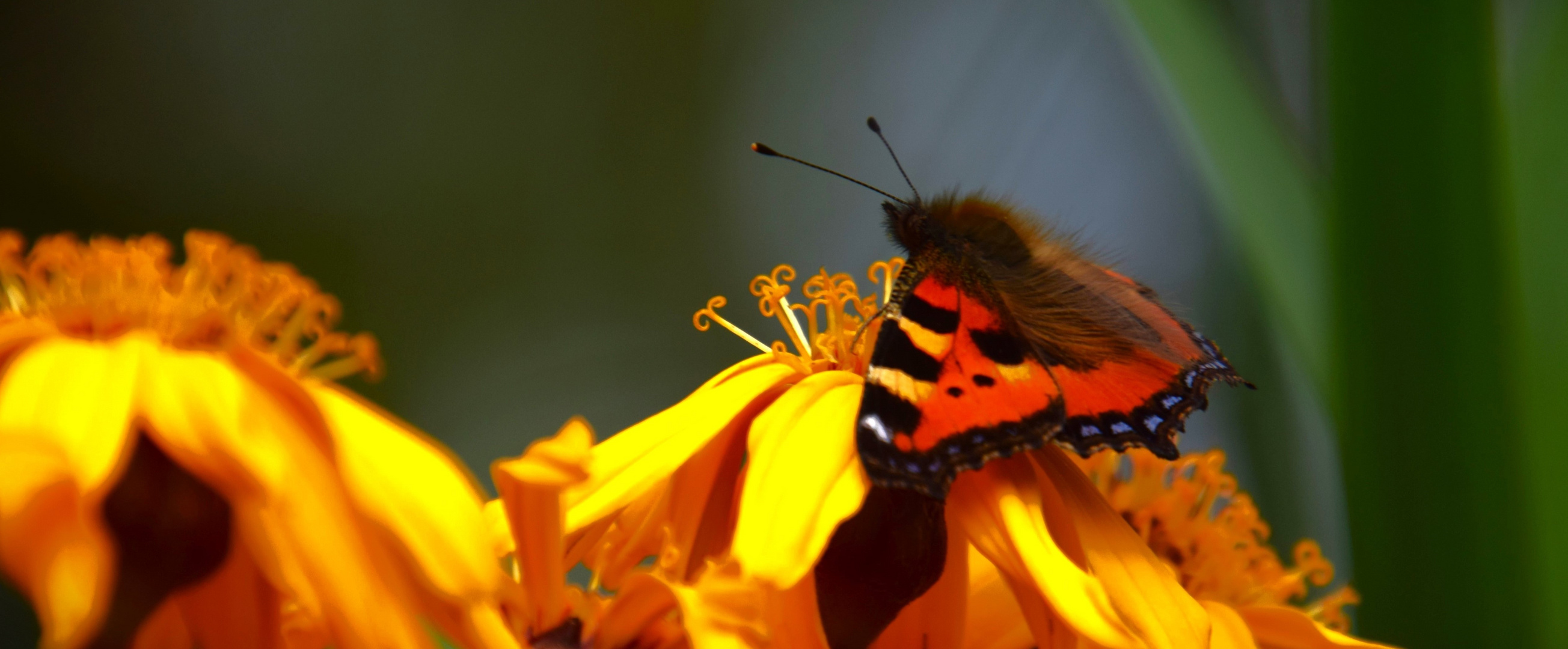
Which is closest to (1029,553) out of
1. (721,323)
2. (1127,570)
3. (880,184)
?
(1127,570)

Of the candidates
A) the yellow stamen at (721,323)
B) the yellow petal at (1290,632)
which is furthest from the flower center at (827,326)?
the yellow petal at (1290,632)

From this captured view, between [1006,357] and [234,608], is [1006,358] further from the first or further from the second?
[234,608]

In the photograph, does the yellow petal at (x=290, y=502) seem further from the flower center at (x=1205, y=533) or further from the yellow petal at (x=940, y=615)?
the flower center at (x=1205, y=533)

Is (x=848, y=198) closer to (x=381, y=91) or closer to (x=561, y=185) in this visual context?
(x=561, y=185)

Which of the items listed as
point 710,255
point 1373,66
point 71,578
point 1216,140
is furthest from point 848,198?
point 71,578

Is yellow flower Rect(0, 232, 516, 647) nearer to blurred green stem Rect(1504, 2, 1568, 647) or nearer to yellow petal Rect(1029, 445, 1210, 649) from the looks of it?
yellow petal Rect(1029, 445, 1210, 649)

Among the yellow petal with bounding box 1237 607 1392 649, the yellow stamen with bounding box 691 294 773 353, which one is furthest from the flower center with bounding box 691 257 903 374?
the yellow petal with bounding box 1237 607 1392 649
